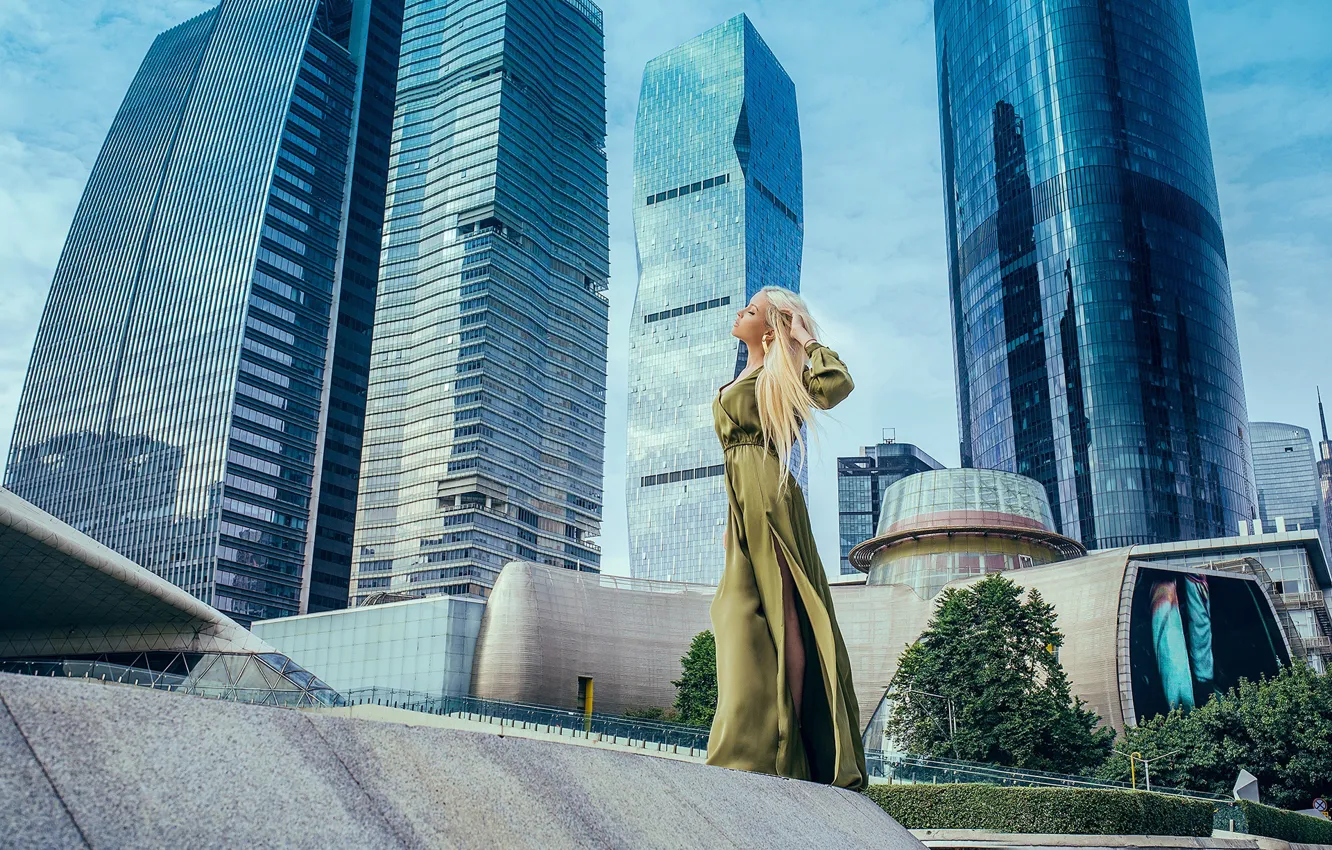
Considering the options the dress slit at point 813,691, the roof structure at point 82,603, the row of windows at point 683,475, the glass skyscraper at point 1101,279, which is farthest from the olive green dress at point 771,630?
the row of windows at point 683,475

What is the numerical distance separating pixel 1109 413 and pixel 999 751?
88.7m

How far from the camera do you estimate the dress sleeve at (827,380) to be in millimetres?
10312

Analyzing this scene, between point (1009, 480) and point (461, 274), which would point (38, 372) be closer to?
point (461, 274)

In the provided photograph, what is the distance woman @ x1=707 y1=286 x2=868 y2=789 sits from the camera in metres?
9.41

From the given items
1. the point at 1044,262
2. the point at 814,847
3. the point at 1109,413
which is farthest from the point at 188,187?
the point at 814,847

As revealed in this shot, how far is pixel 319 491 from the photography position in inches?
5025

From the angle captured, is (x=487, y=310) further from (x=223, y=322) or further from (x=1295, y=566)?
(x=1295, y=566)

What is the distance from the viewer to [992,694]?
39.9m

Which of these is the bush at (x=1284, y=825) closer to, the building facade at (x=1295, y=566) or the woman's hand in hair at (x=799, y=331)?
the woman's hand in hair at (x=799, y=331)

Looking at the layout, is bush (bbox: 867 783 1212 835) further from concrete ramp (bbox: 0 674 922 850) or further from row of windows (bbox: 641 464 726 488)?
row of windows (bbox: 641 464 726 488)

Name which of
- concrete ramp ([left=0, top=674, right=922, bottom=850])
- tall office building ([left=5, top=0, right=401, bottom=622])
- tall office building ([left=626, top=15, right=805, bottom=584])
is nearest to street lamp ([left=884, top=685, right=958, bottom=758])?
concrete ramp ([left=0, top=674, right=922, bottom=850])

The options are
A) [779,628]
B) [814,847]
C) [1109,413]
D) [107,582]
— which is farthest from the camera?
[1109,413]

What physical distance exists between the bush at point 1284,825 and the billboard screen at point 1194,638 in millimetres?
22837

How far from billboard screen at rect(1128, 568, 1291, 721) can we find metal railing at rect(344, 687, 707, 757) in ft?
78.9
